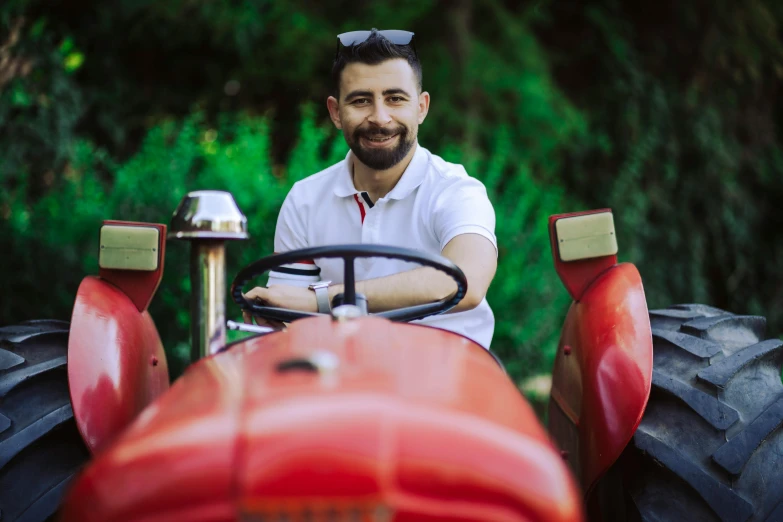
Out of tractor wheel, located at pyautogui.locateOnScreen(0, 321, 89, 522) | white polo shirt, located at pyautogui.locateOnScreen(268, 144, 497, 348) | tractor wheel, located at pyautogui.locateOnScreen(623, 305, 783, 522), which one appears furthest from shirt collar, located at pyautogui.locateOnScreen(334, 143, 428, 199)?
tractor wheel, located at pyautogui.locateOnScreen(0, 321, 89, 522)

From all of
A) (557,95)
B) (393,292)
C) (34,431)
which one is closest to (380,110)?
(393,292)

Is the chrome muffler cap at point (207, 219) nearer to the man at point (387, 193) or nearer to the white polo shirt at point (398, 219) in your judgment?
the man at point (387, 193)

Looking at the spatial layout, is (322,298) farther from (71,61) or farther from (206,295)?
(71,61)

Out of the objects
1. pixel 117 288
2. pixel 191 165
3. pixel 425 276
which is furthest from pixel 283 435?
pixel 191 165

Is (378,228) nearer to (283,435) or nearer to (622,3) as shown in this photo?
(283,435)

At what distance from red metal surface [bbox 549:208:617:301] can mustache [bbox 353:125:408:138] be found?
1.95ft

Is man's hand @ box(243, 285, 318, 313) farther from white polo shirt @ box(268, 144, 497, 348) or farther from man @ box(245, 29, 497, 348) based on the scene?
white polo shirt @ box(268, 144, 497, 348)

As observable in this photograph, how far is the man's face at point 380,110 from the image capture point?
2656mm

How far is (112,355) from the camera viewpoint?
6.76ft

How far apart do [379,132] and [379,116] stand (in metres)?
0.06

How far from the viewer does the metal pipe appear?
1.61 meters

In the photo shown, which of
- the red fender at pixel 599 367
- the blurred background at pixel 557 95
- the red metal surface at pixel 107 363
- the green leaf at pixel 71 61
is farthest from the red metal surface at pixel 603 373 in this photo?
the green leaf at pixel 71 61

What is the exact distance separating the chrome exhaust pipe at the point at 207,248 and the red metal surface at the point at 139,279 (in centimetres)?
71

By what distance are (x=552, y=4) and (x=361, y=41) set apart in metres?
5.21
